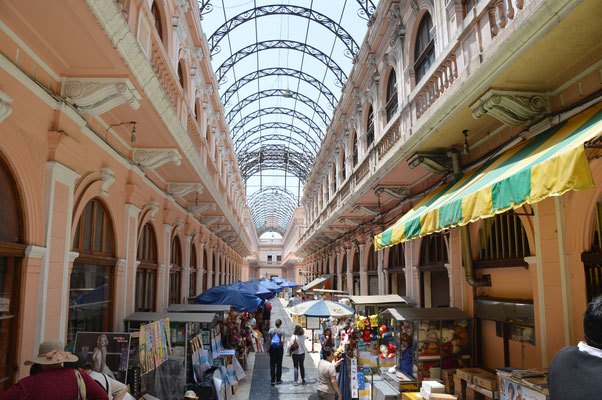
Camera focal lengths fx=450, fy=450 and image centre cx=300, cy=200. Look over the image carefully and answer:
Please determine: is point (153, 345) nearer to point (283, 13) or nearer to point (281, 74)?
point (283, 13)

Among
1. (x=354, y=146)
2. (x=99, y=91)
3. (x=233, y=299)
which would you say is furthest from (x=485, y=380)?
(x=354, y=146)

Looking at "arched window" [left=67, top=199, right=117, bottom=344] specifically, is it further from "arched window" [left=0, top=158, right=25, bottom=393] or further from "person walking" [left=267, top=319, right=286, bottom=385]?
Answer: "person walking" [left=267, top=319, right=286, bottom=385]

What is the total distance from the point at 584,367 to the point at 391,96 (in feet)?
36.0

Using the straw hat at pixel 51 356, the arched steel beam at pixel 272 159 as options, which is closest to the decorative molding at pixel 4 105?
the straw hat at pixel 51 356

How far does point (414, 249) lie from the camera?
39.4 ft

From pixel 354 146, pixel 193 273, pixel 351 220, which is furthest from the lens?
pixel 193 273

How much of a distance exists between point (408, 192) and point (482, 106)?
600 centimetres

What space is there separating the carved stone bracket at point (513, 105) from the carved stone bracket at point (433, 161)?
2520 millimetres

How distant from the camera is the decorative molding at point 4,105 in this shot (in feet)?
15.1

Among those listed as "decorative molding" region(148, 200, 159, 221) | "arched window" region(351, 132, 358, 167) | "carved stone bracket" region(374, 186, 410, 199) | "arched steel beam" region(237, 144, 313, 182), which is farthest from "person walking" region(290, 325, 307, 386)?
"arched steel beam" region(237, 144, 313, 182)

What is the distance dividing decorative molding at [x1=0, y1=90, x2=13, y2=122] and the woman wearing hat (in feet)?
7.85

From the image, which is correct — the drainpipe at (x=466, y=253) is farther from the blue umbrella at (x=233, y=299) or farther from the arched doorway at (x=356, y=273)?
the arched doorway at (x=356, y=273)

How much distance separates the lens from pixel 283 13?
67.4 feet

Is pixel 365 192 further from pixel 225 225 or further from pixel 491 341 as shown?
pixel 225 225
